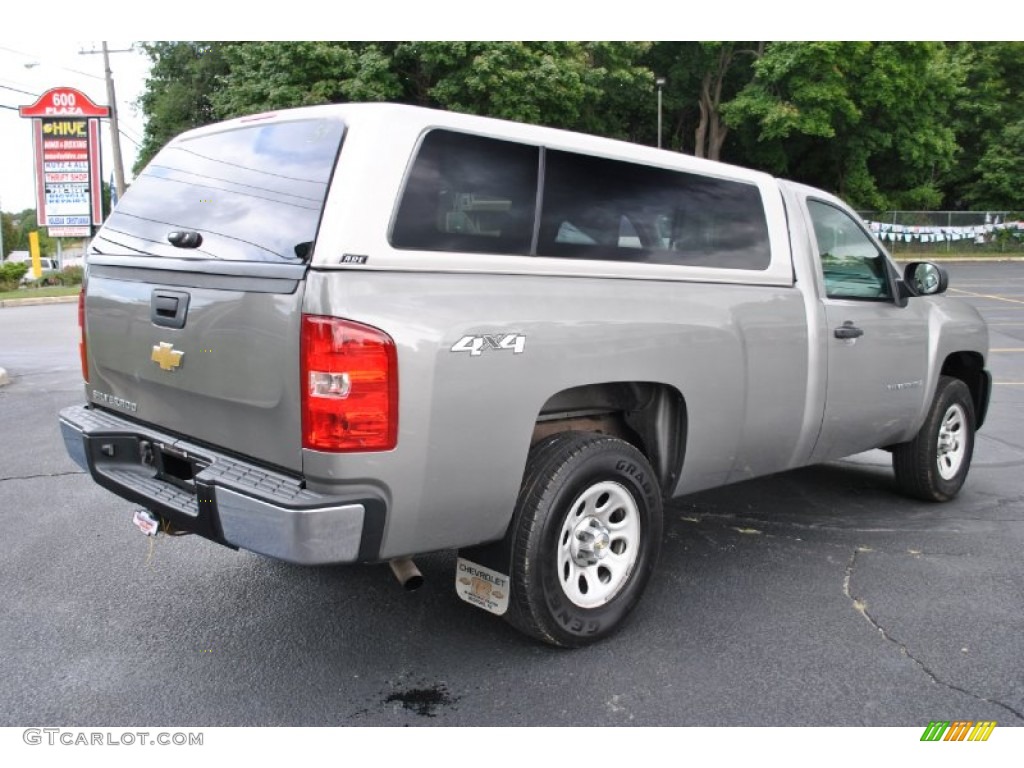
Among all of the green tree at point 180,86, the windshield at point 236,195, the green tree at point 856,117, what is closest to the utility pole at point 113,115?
the green tree at point 180,86

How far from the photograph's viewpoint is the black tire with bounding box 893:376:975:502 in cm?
524

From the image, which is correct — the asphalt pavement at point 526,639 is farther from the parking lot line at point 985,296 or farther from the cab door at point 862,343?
the parking lot line at point 985,296

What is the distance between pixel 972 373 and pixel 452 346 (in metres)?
4.38

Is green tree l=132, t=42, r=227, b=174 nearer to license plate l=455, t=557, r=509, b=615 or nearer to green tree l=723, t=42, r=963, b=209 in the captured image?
green tree l=723, t=42, r=963, b=209

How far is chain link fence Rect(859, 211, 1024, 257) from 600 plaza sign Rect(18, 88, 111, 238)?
31257 millimetres

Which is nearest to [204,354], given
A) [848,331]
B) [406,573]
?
[406,573]

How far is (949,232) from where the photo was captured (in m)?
39.5

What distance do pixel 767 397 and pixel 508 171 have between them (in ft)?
5.63

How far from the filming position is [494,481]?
299 centimetres

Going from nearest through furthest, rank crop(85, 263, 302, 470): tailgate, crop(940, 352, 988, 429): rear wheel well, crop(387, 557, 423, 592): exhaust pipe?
crop(85, 263, 302, 470): tailgate < crop(387, 557, 423, 592): exhaust pipe < crop(940, 352, 988, 429): rear wheel well
